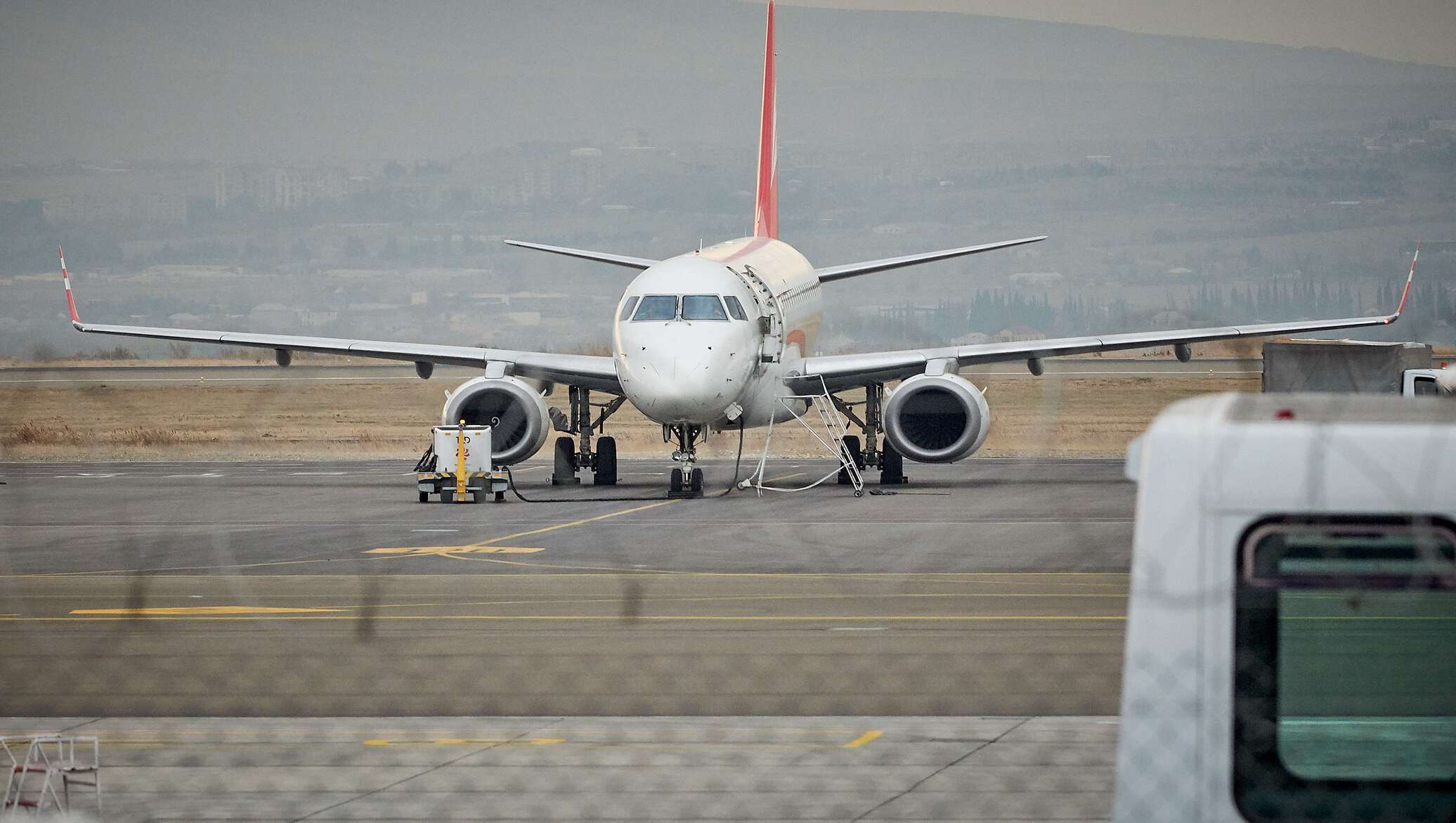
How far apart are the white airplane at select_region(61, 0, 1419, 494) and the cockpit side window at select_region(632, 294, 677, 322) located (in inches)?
0.9

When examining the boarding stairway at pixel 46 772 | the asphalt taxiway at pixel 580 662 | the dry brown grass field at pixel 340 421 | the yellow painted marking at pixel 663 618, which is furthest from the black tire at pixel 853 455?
the boarding stairway at pixel 46 772

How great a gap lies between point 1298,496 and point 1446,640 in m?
1.12

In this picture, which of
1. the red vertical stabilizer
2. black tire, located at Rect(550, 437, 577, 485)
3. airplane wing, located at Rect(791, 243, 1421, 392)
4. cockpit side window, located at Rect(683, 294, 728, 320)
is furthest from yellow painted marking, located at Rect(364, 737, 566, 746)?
the red vertical stabilizer

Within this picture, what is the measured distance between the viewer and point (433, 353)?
3312 cm

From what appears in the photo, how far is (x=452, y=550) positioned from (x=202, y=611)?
5.29 m

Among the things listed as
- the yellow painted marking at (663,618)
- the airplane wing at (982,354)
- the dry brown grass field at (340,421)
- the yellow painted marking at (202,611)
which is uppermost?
the airplane wing at (982,354)

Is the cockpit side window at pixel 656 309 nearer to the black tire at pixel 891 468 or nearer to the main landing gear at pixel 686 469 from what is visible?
the main landing gear at pixel 686 469

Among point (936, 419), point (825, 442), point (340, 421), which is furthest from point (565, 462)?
point (340, 421)

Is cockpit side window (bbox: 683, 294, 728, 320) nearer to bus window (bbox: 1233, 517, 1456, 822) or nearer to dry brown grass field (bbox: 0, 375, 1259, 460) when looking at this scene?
dry brown grass field (bbox: 0, 375, 1259, 460)

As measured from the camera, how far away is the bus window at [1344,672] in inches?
186

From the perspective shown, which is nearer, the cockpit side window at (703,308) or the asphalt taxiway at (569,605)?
the asphalt taxiway at (569,605)

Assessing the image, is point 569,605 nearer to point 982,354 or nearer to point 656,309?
point 656,309

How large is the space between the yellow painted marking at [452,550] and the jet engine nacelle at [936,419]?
9.73 metres

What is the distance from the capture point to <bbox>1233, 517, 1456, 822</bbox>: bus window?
472 centimetres
